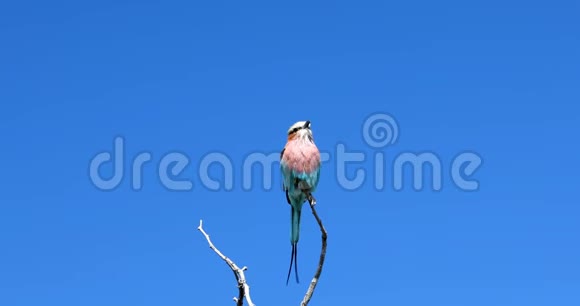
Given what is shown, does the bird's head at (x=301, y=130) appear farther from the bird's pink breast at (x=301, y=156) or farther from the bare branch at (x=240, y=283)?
the bare branch at (x=240, y=283)

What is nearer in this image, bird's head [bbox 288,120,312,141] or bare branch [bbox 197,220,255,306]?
bare branch [bbox 197,220,255,306]

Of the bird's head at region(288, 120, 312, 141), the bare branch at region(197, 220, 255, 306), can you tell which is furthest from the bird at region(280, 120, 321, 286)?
the bare branch at region(197, 220, 255, 306)

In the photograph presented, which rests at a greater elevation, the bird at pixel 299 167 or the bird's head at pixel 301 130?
the bird's head at pixel 301 130

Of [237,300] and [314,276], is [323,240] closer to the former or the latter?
[314,276]

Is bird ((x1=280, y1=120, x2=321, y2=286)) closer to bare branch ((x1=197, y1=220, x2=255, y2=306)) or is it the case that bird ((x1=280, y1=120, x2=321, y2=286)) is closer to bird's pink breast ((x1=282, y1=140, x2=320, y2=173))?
bird's pink breast ((x1=282, y1=140, x2=320, y2=173))

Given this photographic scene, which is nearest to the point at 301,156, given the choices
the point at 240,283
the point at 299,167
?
the point at 299,167

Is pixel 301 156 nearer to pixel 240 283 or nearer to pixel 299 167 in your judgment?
pixel 299 167

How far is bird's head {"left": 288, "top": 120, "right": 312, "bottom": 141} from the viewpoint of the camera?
6934 mm

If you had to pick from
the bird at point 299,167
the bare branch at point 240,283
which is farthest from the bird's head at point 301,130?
the bare branch at point 240,283

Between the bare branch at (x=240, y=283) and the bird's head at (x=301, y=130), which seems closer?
the bare branch at (x=240, y=283)

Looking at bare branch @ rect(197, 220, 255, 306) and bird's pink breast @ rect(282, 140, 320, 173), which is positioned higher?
bird's pink breast @ rect(282, 140, 320, 173)

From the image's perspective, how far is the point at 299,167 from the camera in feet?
22.1

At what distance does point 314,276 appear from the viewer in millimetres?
4684

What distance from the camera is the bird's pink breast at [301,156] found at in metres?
6.73
